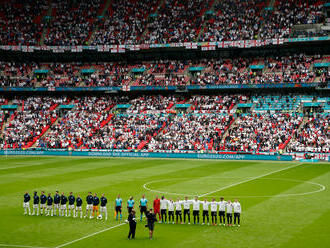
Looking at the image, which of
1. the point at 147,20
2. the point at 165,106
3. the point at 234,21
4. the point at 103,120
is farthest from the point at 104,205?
the point at 147,20

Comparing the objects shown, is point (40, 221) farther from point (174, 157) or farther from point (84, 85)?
point (84, 85)

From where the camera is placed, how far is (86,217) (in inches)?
1053

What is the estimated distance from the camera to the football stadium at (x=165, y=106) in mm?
35094

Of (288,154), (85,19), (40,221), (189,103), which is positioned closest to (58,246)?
(40,221)

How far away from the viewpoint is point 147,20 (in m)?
81.6

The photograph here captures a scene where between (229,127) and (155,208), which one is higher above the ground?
(229,127)

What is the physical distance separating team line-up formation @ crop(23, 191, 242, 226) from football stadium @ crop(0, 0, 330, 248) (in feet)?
0.50

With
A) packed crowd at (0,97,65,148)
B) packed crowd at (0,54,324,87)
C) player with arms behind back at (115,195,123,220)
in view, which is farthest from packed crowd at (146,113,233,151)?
player with arms behind back at (115,195,123,220)

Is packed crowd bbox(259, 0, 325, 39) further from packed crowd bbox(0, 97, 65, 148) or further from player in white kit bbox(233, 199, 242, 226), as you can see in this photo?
player in white kit bbox(233, 199, 242, 226)

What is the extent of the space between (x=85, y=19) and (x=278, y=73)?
36.5 meters

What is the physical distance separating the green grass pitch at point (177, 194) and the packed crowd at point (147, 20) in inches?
1023

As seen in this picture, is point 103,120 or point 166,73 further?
point 166,73

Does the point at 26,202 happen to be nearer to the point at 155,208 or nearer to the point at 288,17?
the point at 155,208

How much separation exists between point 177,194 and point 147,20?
53415 mm
